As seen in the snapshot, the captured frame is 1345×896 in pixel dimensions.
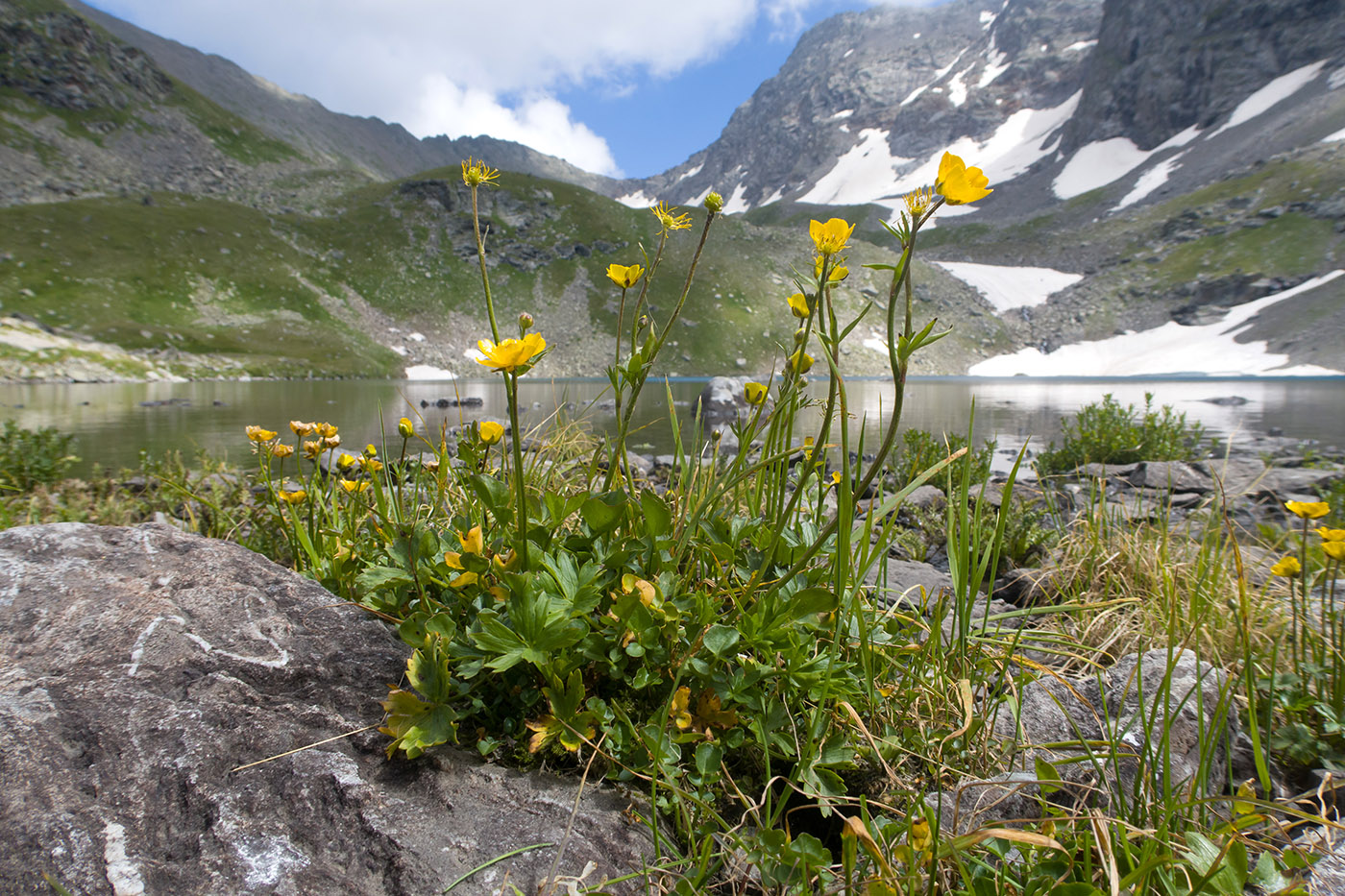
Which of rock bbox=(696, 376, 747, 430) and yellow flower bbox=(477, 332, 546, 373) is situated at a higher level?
yellow flower bbox=(477, 332, 546, 373)

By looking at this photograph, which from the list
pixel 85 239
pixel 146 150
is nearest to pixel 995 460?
pixel 85 239

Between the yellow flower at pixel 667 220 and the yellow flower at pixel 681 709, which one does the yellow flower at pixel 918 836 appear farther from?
the yellow flower at pixel 667 220

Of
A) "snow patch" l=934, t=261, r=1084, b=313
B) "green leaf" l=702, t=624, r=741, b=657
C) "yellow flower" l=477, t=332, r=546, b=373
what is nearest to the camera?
"yellow flower" l=477, t=332, r=546, b=373

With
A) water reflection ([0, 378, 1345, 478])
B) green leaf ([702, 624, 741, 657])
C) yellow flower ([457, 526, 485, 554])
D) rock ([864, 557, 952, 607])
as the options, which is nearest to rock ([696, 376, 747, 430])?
water reflection ([0, 378, 1345, 478])

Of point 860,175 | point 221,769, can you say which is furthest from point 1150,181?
point 221,769

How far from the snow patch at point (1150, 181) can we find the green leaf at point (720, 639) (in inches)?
4527

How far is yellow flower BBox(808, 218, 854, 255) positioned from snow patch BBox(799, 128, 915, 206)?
150m

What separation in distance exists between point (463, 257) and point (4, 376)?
41301 millimetres

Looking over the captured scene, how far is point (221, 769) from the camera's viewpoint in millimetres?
1205

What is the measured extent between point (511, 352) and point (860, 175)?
168 meters

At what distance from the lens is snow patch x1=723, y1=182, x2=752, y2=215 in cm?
17538

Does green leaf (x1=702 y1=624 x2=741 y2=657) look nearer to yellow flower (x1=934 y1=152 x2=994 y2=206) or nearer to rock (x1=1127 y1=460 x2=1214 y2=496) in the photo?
yellow flower (x1=934 y1=152 x2=994 y2=206)

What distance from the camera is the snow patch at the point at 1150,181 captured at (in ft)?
288

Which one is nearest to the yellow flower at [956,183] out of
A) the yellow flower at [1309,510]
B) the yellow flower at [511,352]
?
the yellow flower at [511,352]
